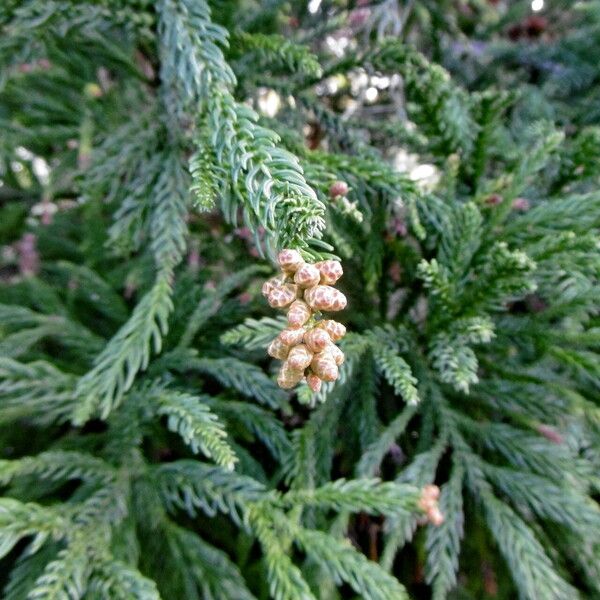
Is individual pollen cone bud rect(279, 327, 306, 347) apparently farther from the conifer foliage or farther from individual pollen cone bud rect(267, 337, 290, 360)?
the conifer foliage

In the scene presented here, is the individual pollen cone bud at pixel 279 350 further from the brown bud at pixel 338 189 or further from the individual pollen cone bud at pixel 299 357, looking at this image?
the brown bud at pixel 338 189

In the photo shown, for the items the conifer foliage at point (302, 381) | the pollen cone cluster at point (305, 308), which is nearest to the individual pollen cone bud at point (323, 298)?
the pollen cone cluster at point (305, 308)

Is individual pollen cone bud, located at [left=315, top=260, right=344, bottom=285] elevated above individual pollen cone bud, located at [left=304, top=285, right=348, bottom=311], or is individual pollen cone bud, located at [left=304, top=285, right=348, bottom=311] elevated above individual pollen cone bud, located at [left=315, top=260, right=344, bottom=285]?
individual pollen cone bud, located at [left=315, top=260, right=344, bottom=285]

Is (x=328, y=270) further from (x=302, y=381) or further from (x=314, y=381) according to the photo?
(x=302, y=381)

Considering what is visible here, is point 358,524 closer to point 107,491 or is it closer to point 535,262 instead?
point 107,491

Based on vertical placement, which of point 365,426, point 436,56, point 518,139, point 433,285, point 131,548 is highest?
point 436,56

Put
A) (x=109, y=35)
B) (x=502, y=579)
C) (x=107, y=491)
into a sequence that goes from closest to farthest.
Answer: (x=107, y=491) < (x=502, y=579) < (x=109, y=35)

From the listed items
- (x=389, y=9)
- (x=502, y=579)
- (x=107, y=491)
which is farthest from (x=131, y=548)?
(x=389, y=9)

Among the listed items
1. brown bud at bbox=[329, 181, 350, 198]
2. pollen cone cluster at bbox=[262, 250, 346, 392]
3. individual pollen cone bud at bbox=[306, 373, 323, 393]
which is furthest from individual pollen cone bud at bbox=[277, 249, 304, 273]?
brown bud at bbox=[329, 181, 350, 198]
